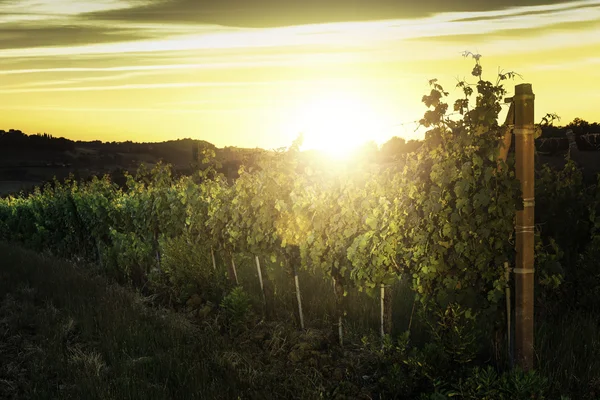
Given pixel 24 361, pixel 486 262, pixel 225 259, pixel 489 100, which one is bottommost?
pixel 24 361

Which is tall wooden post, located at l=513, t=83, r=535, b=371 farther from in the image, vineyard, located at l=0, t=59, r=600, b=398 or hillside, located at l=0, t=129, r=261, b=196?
hillside, located at l=0, t=129, r=261, b=196

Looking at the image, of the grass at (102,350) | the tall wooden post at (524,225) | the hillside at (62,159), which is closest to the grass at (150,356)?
the grass at (102,350)

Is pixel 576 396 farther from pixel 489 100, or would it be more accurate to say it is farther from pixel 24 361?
pixel 24 361

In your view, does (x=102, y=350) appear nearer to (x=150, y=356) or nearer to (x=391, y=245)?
(x=150, y=356)

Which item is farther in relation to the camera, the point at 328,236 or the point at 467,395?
the point at 328,236

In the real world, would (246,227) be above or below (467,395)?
above

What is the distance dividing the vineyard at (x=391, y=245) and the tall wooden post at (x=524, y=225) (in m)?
0.13

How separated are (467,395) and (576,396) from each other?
1.22m

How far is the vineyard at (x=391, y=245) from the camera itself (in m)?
5.32

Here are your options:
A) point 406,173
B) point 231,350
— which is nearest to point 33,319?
point 231,350

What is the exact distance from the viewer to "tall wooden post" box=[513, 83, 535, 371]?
5102 millimetres

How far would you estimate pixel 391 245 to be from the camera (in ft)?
19.8

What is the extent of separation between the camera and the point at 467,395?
479 centimetres

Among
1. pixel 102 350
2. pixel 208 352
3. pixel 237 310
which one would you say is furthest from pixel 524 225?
pixel 102 350
